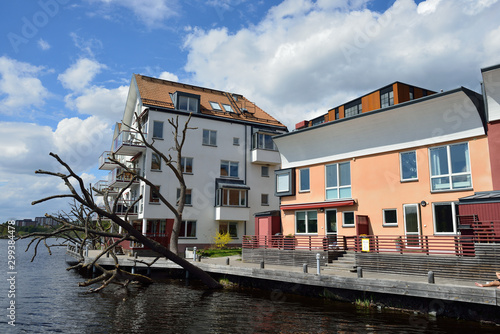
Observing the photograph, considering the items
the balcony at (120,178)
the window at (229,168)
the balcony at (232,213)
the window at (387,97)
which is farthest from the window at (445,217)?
the balcony at (120,178)

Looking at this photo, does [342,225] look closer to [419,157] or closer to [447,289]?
[419,157]

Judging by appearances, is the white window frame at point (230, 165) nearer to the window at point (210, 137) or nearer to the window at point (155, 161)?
the window at point (210, 137)

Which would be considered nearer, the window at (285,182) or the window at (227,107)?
the window at (285,182)

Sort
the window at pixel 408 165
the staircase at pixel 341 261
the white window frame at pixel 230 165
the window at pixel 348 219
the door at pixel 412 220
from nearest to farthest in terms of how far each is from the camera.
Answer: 1. the staircase at pixel 341 261
2. the door at pixel 412 220
3. the window at pixel 408 165
4. the window at pixel 348 219
5. the white window frame at pixel 230 165

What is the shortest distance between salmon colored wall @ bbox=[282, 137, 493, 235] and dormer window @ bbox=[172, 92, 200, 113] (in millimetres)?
15323

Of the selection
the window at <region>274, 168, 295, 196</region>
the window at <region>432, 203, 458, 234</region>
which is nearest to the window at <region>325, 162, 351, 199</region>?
the window at <region>274, 168, 295, 196</region>

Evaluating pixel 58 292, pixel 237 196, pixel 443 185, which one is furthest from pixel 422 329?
pixel 237 196

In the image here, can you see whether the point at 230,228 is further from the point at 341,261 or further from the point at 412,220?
the point at 412,220

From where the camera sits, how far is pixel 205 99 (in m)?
38.6

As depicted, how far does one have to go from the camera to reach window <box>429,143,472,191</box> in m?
17.5

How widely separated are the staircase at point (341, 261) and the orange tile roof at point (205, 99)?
20.5m

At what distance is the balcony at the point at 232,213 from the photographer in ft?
111

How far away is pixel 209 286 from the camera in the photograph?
20.1 metres

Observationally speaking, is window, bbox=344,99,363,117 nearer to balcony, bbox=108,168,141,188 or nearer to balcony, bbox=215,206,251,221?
balcony, bbox=215,206,251,221
